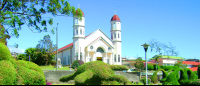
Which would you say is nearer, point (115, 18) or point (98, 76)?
point (98, 76)

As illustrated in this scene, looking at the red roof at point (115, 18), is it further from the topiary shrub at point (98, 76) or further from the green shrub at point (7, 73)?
the green shrub at point (7, 73)

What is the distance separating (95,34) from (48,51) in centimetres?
1068

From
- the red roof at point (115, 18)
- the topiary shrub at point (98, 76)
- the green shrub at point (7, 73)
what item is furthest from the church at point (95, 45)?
the green shrub at point (7, 73)

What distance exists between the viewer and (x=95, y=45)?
140 feet

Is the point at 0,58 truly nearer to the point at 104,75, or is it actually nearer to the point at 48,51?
the point at 104,75

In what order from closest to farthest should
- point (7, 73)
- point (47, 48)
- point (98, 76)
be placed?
point (7, 73)
point (98, 76)
point (47, 48)

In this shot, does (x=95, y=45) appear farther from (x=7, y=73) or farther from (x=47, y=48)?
(x=7, y=73)

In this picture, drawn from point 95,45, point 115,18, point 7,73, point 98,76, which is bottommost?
point 98,76

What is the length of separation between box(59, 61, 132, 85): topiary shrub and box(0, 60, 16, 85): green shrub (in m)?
3.45

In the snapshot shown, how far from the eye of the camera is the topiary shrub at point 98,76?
42.1ft

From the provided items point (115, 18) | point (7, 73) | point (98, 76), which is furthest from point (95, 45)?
point (7, 73)

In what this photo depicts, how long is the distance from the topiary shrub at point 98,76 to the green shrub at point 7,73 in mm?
3452

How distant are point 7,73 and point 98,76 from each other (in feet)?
17.5

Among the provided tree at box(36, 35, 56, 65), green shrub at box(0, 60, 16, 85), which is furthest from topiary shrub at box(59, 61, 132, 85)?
tree at box(36, 35, 56, 65)
